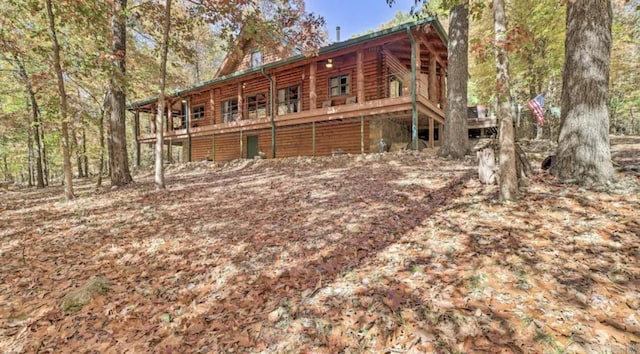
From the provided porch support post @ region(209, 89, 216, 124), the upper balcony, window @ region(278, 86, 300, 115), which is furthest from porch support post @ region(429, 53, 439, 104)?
porch support post @ region(209, 89, 216, 124)

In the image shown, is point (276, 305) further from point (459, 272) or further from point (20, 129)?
point (20, 129)

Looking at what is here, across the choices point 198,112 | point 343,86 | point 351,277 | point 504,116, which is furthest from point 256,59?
point 351,277

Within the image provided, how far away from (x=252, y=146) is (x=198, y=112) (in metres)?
6.35

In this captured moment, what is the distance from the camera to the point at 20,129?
1944 cm

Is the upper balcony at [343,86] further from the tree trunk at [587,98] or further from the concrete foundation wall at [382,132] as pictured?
the tree trunk at [587,98]

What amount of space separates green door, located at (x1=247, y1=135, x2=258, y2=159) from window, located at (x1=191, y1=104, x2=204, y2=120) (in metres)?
5.23

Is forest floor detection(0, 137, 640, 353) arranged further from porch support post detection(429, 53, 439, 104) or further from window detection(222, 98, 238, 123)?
window detection(222, 98, 238, 123)

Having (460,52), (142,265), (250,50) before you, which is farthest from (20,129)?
(460,52)

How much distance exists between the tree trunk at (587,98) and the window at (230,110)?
18.3 metres

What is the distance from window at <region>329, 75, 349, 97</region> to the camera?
1553 centimetres

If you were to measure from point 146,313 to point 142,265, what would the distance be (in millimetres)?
1220

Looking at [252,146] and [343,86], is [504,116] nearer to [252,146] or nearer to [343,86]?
[343,86]

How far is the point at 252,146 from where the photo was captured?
19.3 metres

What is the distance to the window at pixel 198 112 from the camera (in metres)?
22.0
